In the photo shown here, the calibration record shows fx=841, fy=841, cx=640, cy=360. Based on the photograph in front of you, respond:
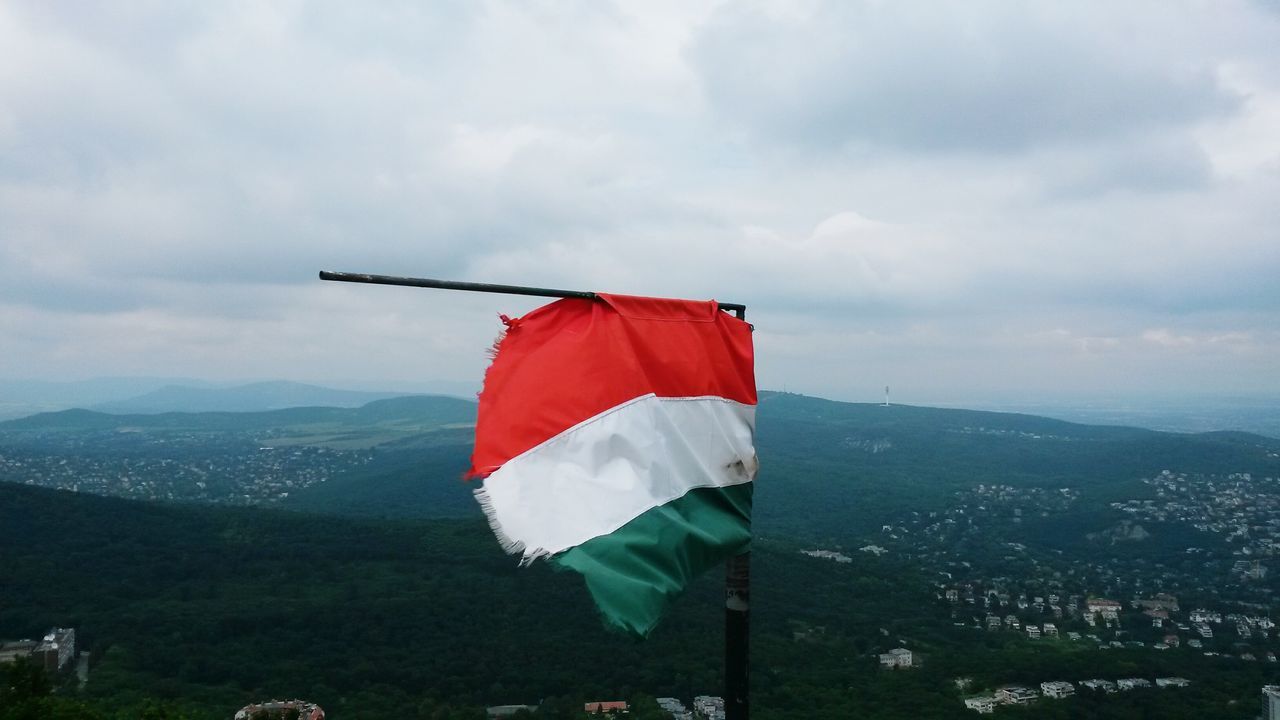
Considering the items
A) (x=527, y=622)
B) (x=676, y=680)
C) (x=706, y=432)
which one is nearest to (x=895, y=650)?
(x=676, y=680)

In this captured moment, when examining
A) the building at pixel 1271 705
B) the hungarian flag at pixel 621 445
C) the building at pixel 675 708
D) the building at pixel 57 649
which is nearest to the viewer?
the hungarian flag at pixel 621 445

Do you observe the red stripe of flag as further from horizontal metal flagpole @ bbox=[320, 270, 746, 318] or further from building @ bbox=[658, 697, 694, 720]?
building @ bbox=[658, 697, 694, 720]

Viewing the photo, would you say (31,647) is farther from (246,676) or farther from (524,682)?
(524,682)

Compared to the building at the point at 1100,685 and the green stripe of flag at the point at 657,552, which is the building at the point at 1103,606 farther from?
the green stripe of flag at the point at 657,552

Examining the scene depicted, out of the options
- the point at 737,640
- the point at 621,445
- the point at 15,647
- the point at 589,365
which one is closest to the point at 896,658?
the point at 15,647

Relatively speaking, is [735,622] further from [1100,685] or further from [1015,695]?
[1100,685]

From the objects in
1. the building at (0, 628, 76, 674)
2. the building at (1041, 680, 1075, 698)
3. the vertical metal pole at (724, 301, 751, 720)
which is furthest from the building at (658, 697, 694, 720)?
the vertical metal pole at (724, 301, 751, 720)

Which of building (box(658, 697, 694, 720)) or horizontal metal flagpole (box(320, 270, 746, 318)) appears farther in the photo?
building (box(658, 697, 694, 720))

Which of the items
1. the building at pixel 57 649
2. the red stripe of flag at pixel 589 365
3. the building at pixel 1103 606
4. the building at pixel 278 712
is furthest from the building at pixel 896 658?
the red stripe of flag at pixel 589 365
